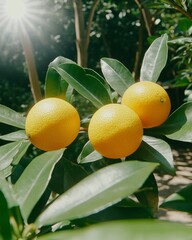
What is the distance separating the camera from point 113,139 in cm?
76

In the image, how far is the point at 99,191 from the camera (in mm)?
492

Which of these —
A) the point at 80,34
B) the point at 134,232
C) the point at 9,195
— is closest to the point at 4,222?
the point at 9,195

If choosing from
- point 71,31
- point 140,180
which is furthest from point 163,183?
point 140,180

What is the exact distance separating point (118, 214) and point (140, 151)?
214mm

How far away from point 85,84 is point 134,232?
2.12 ft

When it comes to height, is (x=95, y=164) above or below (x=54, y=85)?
→ below

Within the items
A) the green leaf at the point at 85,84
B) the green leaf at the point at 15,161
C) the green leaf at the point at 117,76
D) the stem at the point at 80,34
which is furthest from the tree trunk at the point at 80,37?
the green leaf at the point at 15,161

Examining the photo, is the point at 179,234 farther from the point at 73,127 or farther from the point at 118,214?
the point at 73,127

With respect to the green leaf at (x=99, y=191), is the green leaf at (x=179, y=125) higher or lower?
lower

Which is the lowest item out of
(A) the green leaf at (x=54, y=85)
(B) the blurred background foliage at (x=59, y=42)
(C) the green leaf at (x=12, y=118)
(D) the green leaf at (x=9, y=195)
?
(B) the blurred background foliage at (x=59, y=42)

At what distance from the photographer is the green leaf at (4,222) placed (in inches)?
20.0

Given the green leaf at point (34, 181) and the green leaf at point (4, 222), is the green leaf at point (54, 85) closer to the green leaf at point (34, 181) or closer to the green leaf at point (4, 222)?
the green leaf at point (34, 181)

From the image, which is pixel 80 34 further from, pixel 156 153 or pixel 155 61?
pixel 156 153

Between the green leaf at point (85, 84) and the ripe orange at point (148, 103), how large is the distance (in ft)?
0.30
